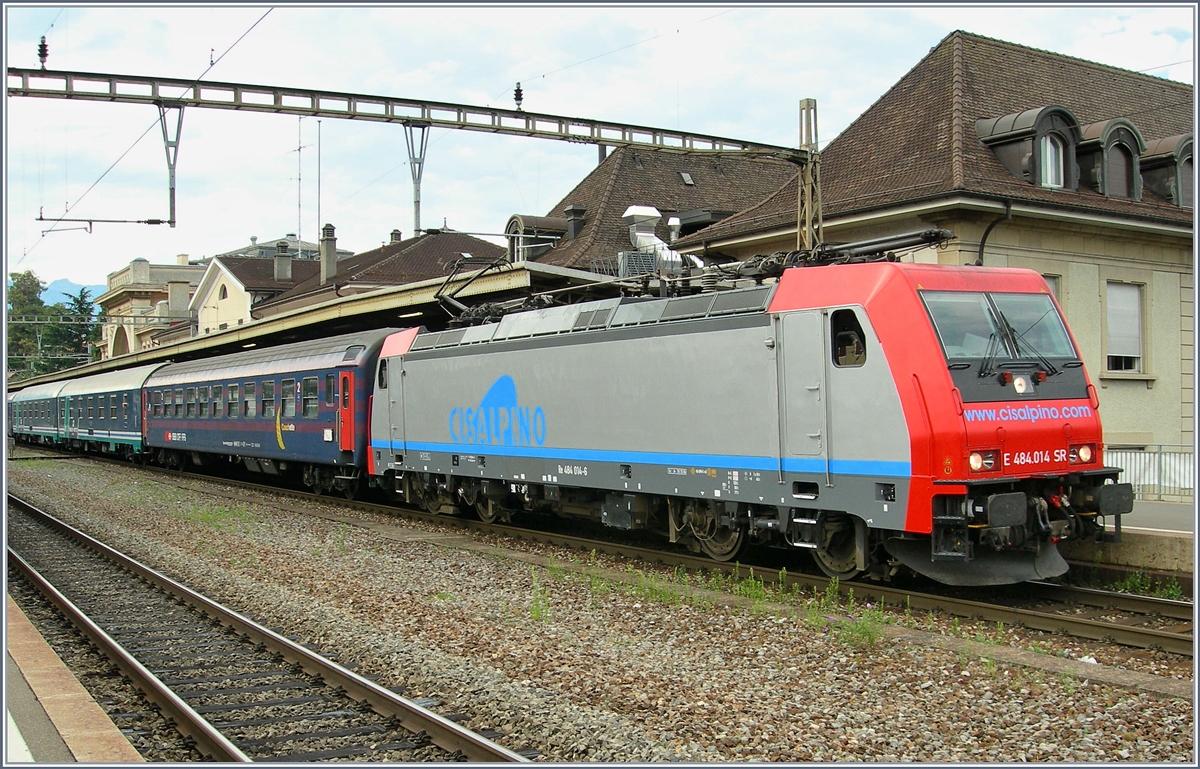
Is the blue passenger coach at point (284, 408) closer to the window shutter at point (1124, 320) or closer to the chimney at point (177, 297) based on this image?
the window shutter at point (1124, 320)

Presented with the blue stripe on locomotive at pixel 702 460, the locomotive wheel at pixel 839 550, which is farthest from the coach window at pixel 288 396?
the locomotive wheel at pixel 839 550

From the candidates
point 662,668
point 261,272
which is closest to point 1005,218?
point 662,668

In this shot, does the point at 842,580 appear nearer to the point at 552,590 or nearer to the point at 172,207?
the point at 552,590

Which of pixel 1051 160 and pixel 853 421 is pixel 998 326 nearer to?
pixel 853 421

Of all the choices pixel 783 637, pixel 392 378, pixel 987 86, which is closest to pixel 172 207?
pixel 392 378

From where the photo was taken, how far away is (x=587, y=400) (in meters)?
13.5

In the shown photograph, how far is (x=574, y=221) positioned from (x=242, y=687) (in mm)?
26003

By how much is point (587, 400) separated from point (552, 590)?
3158 mm

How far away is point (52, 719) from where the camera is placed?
664 cm

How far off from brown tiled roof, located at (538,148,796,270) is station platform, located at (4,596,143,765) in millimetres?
22692

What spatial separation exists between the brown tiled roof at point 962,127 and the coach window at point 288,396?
385 inches

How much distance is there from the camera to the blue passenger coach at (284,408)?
68.1ft

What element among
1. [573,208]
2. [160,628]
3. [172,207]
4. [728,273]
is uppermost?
[573,208]

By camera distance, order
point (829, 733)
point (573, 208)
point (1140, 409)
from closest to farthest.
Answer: point (829, 733) < point (1140, 409) < point (573, 208)
